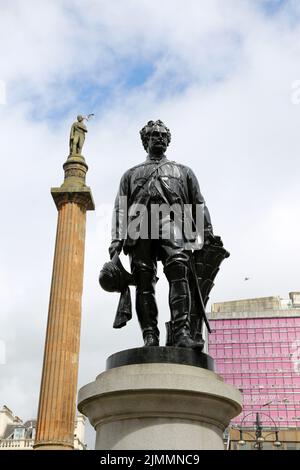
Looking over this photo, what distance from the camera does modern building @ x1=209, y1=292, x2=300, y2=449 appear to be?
78625 millimetres

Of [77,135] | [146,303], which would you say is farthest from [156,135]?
[77,135]

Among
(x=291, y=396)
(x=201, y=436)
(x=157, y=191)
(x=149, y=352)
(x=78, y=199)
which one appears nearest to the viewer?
(x=201, y=436)

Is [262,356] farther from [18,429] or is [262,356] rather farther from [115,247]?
[115,247]

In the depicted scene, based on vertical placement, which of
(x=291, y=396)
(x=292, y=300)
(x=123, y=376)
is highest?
(x=292, y=300)

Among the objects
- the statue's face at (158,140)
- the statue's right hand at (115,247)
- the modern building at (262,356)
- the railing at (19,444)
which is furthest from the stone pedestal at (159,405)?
the modern building at (262,356)

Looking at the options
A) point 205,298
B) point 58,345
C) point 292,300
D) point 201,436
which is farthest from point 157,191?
point 292,300

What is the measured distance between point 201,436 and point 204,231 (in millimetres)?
2106

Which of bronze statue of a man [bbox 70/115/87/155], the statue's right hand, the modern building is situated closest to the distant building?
bronze statue of a man [bbox 70/115/87/155]

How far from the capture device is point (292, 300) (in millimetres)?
89500

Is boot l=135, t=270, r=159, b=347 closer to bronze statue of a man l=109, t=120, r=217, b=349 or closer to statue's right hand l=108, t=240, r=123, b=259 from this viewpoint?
bronze statue of a man l=109, t=120, r=217, b=349

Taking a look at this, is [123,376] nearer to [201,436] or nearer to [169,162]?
[201,436]

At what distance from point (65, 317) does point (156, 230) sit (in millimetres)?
14606

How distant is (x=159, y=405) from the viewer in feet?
15.0

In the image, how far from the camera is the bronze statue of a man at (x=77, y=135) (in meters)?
23.5
